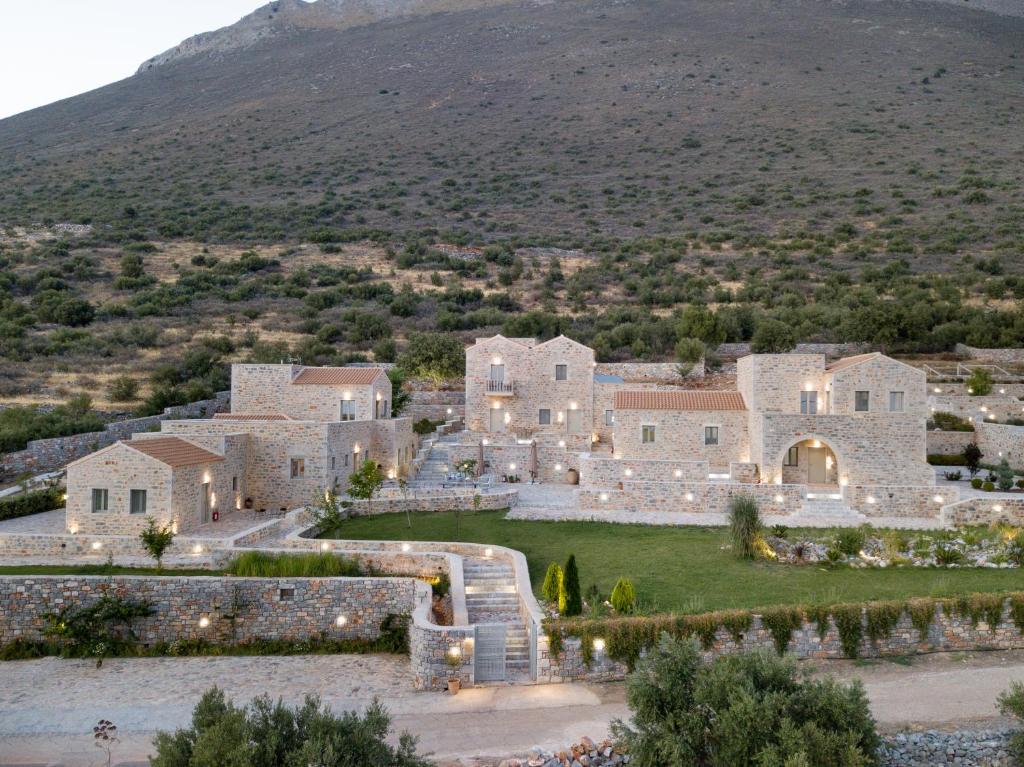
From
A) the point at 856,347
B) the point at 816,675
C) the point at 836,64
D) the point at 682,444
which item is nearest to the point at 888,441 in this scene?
the point at 682,444

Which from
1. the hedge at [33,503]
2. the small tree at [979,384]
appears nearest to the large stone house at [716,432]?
the small tree at [979,384]

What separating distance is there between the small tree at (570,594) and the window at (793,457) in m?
14.3

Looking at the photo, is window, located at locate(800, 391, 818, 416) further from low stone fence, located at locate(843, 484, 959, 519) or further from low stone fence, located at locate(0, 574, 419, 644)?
low stone fence, located at locate(0, 574, 419, 644)

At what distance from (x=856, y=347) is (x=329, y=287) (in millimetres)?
40234

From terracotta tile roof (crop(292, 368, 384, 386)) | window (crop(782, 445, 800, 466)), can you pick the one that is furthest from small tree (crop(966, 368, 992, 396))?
terracotta tile roof (crop(292, 368, 384, 386))

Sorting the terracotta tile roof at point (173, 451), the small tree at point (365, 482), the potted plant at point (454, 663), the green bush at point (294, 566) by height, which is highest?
the terracotta tile roof at point (173, 451)

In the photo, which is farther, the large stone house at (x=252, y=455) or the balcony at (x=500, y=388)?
the balcony at (x=500, y=388)

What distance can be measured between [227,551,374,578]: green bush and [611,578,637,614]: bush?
6579 mm

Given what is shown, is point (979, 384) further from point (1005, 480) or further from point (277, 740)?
point (277, 740)

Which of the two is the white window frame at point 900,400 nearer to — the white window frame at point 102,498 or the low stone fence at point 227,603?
the low stone fence at point 227,603

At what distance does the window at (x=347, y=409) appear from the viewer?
28878 mm

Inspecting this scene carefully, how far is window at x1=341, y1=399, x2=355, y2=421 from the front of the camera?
1137 inches

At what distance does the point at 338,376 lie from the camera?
29.1m

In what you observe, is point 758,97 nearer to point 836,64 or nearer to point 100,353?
point 836,64
